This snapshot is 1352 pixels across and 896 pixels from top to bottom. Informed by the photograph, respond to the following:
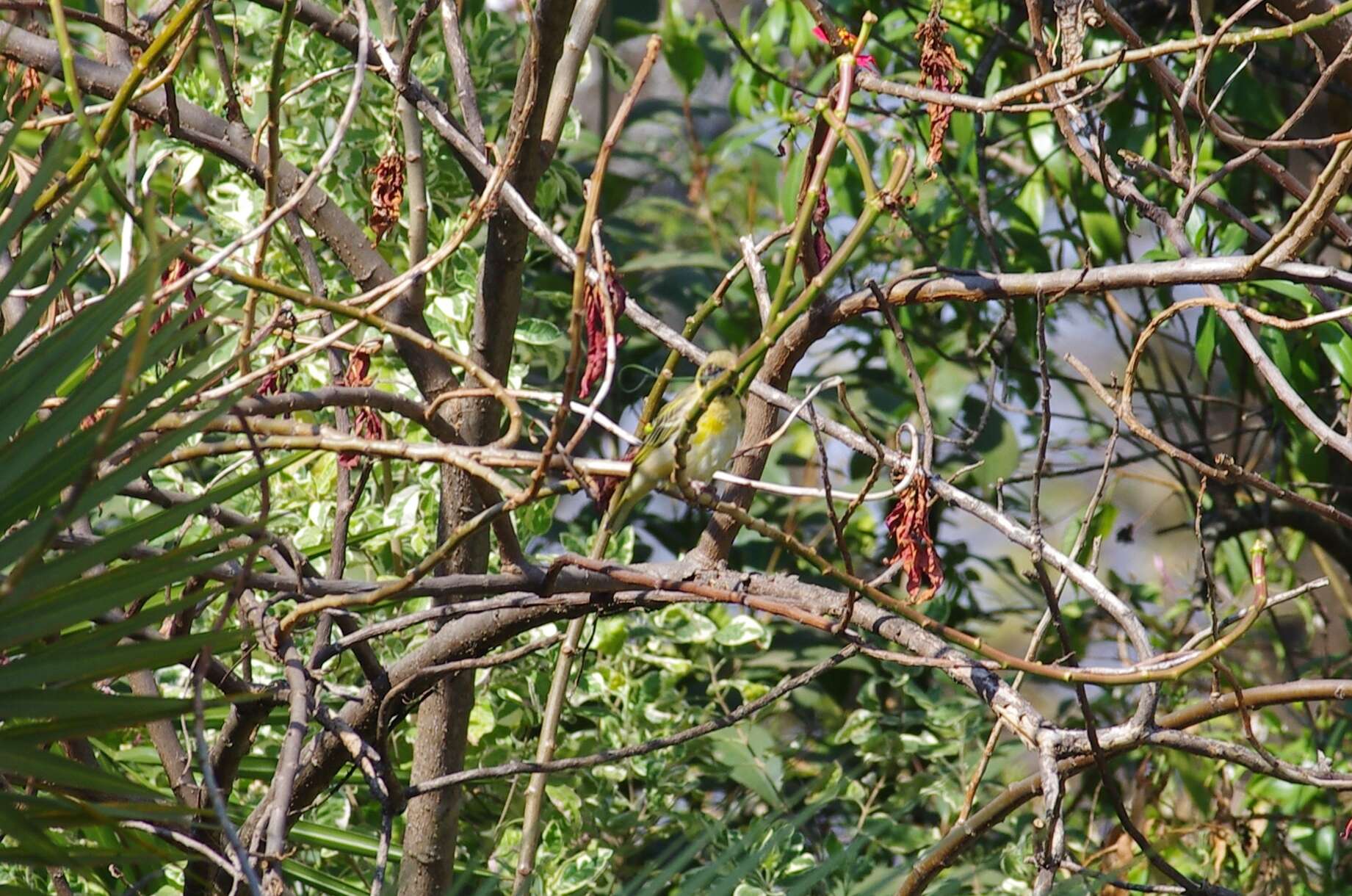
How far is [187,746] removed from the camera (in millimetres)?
1855

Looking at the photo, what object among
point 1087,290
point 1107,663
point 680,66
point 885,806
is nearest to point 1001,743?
point 885,806

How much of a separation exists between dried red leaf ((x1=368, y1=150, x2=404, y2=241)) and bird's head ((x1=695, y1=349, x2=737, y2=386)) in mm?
454

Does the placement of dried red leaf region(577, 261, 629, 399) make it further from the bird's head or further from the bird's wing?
the bird's wing

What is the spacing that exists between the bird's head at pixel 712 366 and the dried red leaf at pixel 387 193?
0.45 metres

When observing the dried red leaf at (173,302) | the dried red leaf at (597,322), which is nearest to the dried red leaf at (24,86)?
the dried red leaf at (173,302)

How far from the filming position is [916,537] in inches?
56.8

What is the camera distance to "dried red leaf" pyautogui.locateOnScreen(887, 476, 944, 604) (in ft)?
4.65

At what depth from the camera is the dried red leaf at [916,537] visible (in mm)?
1418

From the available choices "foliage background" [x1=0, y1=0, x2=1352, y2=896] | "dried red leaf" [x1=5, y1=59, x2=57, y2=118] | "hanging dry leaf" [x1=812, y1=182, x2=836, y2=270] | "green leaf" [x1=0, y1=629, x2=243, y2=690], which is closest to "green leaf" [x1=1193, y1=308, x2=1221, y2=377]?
"foliage background" [x1=0, y1=0, x2=1352, y2=896]

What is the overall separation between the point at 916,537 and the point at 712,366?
0.53 m

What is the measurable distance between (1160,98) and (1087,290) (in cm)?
123

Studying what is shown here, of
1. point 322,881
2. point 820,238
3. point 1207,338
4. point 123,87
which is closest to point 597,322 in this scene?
point 820,238

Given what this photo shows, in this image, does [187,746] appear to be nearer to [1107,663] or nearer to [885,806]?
[885,806]

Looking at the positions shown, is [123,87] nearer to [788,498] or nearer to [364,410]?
[364,410]
